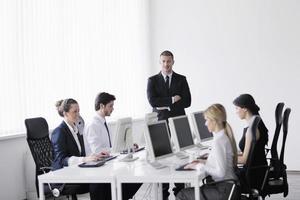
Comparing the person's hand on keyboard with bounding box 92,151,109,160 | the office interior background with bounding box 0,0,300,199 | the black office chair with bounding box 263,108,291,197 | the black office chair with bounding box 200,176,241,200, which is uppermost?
the office interior background with bounding box 0,0,300,199

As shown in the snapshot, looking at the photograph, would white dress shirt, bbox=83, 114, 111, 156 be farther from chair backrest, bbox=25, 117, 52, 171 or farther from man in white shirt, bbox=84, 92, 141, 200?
chair backrest, bbox=25, 117, 52, 171

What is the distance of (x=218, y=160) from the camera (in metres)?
3.75

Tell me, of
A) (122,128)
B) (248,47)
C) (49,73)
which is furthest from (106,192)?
(248,47)

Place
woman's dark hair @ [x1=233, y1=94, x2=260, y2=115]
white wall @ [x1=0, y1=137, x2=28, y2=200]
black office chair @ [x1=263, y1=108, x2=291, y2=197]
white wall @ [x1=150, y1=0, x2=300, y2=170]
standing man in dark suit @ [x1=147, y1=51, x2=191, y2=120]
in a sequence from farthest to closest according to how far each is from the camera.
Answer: white wall @ [x1=150, y1=0, x2=300, y2=170] < standing man in dark suit @ [x1=147, y1=51, x2=191, y2=120] < white wall @ [x1=0, y1=137, x2=28, y2=200] < woman's dark hair @ [x1=233, y1=94, x2=260, y2=115] < black office chair @ [x1=263, y1=108, x2=291, y2=197]

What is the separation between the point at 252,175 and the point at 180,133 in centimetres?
87

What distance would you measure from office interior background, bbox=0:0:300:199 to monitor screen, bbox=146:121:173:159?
87.2 inches

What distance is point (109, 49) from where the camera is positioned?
784cm

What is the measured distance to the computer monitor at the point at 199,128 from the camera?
17.4ft

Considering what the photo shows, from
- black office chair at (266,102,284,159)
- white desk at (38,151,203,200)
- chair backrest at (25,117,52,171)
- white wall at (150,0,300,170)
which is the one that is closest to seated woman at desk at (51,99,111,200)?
white desk at (38,151,203,200)

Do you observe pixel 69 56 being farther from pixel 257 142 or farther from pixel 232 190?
pixel 232 190

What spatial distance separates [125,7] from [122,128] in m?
4.23

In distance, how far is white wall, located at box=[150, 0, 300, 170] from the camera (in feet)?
25.1

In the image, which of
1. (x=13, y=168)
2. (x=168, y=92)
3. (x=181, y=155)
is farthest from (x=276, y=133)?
(x=13, y=168)

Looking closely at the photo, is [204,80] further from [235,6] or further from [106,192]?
[106,192]
